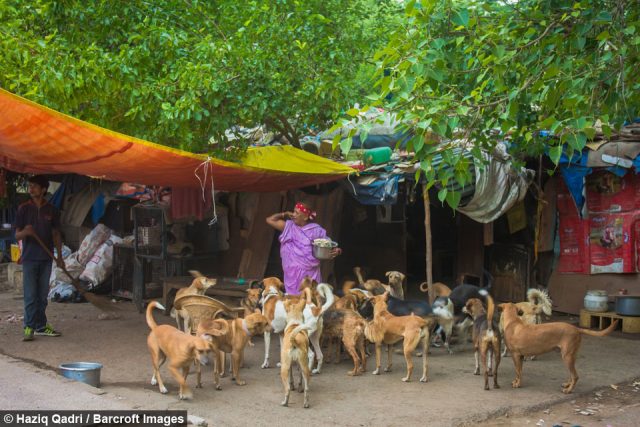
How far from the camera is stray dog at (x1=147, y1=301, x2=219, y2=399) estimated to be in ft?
19.2

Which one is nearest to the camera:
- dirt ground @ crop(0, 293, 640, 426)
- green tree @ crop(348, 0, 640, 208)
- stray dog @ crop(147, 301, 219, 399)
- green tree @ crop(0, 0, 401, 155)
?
green tree @ crop(348, 0, 640, 208)

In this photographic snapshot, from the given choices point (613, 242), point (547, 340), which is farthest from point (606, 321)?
point (547, 340)

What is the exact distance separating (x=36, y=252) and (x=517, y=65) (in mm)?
5921

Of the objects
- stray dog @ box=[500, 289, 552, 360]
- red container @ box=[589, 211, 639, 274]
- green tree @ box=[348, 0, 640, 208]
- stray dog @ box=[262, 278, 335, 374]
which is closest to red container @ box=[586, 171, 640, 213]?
red container @ box=[589, 211, 639, 274]

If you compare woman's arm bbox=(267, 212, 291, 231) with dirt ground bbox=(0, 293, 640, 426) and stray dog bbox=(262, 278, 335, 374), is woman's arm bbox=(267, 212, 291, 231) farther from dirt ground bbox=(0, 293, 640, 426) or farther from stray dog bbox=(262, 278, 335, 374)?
dirt ground bbox=(0, 293, 640, 426)

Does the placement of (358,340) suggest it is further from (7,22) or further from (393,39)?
(7,22)

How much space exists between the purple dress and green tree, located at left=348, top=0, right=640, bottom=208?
2557 millimetres

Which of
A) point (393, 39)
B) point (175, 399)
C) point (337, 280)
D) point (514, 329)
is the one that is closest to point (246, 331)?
point (175, 399)

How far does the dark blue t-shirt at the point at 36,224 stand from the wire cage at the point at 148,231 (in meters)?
2.12

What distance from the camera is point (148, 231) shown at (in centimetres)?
1084

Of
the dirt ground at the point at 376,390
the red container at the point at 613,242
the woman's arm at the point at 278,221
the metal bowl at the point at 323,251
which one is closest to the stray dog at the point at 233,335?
the dirt ground at the point at 376,390

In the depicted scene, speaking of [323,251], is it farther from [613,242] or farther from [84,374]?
[613,242]

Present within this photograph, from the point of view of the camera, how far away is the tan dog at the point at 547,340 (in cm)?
627

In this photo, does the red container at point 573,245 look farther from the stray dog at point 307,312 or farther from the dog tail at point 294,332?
the dog tail at point 294,332
